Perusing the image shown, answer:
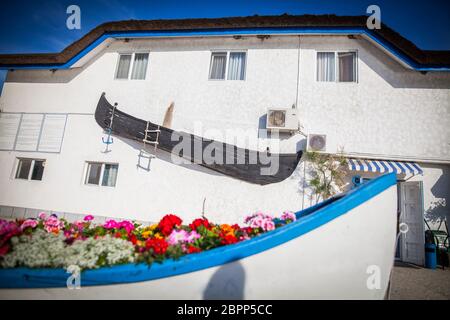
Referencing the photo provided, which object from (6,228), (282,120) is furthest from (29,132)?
(282,120)

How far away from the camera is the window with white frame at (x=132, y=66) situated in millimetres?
8078

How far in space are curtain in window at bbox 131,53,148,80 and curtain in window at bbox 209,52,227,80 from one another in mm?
2629

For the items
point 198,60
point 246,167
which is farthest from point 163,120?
point 246,167

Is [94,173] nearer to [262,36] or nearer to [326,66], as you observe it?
[262,36]

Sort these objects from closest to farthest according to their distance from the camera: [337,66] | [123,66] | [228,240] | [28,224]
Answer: [228,240], [28,224], [337,66], [123,66]

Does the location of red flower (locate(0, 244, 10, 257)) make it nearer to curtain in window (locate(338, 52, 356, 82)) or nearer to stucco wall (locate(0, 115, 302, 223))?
stucco wall (locate(0, 115, 302, 223))

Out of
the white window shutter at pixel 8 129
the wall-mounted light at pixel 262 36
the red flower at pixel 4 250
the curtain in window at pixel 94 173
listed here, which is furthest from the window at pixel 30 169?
the wall-mounted light at pixel 262 36

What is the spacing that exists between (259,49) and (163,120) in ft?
13.9

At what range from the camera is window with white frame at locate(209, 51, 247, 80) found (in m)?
Answer: 7.50

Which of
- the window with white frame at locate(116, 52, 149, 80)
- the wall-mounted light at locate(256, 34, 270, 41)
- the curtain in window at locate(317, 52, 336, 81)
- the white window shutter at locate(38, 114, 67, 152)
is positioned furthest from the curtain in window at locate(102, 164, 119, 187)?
the curtain in window at locate(317, 52, 336, 81)

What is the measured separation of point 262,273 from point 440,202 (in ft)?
22.9

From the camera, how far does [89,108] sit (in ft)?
26.0

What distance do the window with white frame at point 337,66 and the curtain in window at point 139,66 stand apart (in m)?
6.39

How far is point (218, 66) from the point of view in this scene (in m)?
7.71
